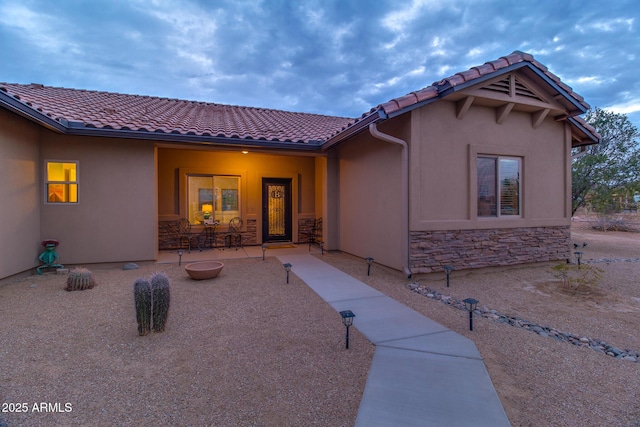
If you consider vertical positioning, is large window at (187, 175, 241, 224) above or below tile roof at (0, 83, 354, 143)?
below

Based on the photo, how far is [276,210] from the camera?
1055cm

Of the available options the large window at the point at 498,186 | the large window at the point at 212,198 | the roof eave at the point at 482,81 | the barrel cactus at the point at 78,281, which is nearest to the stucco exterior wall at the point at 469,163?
the large window at the point at 498,186

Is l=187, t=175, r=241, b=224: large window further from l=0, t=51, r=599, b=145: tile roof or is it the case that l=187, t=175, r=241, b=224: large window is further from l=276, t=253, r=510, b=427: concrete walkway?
l=276, t=253, r=510, b=427: concrete walkway

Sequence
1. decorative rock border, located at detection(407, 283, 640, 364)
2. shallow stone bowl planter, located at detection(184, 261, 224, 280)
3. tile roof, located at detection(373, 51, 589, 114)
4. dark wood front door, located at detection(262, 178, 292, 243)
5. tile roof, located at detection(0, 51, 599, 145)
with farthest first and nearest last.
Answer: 1. dark wood front door, located at detection(262, 178, 292, 243)
2. shallow stone bowl planter, located at detection(184, 261, 224, 280)
3. tile roof, located at detection(0, 51, 599, 145)
4. tile roof, located at detection(373, 51, 589, 114)
5. decorative rock border, located at detection(407, 283, 640, 364)

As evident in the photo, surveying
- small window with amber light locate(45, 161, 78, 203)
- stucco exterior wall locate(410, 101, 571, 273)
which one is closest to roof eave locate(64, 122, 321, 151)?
small window with amber light locate(45, 161, 78, 203)

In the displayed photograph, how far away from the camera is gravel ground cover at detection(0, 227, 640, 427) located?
218 cm

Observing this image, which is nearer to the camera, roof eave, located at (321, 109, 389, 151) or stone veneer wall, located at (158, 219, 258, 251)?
roof eave, located at (321, 109, 389, 151)

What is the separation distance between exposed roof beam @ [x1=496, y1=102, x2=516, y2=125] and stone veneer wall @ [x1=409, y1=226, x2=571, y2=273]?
236 cm

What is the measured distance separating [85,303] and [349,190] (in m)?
6.11

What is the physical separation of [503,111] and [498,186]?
5.16 feet

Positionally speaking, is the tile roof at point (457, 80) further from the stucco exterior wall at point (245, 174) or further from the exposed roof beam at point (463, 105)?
the stucco exterior wall at point (245, 174)

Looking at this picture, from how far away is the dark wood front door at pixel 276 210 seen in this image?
10391mm

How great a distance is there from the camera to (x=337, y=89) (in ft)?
98.8

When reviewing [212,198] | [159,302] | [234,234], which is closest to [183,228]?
[212,198]
